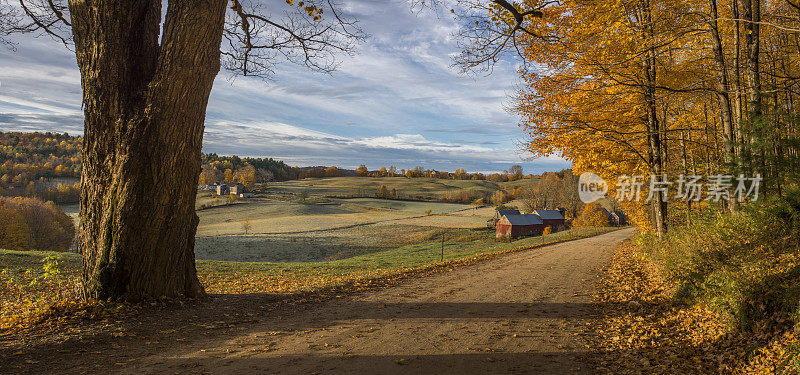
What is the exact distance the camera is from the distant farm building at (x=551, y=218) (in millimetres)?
56556

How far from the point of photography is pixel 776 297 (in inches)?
226

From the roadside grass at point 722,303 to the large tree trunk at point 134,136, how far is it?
753 centimetres

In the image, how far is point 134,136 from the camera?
6809mm

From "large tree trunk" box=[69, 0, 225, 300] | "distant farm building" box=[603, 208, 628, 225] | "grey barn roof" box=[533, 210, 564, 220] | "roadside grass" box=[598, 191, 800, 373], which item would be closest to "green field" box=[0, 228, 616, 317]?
"large tree trunk" box=[69, 0, 225, 300]

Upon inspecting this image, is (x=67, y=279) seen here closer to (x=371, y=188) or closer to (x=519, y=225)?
(x=519, y=225)

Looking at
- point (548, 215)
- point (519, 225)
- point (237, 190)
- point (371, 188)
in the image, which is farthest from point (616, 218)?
point (237, 190)

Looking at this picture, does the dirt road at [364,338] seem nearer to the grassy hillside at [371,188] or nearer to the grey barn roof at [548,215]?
the grey barn roof at [548,215]

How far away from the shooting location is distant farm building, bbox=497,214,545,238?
158 ft

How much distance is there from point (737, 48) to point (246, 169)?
12016cm

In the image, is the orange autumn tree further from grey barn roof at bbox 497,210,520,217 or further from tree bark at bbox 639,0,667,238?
grey barn roof at bbox 497,210,520,217

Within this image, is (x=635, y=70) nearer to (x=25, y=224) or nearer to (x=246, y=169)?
(x=25, y=224)

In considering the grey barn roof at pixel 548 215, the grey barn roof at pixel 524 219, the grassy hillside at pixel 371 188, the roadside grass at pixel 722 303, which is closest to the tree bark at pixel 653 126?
the roadside grass at pixel 722 303

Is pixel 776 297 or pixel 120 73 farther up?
pixel 120 73

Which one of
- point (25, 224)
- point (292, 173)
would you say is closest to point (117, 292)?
point (25, 224)
